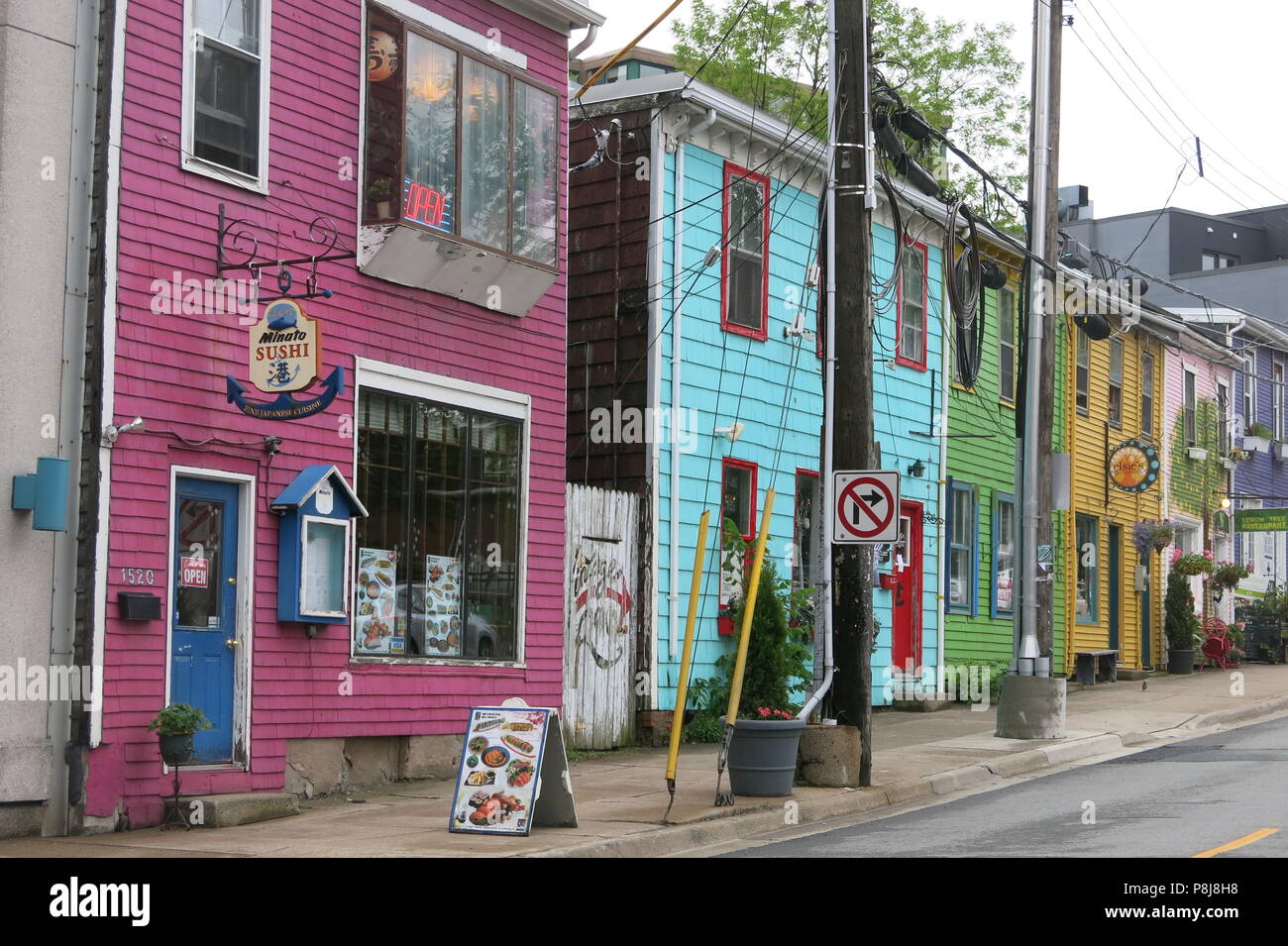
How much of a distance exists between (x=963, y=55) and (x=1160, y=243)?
24.2 metres

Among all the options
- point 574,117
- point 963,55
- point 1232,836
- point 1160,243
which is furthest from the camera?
point 1160,243

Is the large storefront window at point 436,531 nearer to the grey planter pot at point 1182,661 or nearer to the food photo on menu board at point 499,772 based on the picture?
the food photo on menu board at point 499,772

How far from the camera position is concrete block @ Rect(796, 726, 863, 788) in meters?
13.5

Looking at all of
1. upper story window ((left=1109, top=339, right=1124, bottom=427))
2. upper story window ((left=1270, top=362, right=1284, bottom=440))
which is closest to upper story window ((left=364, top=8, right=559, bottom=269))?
upper story window ((left=1109, top=339, right=1124, bottom=427))

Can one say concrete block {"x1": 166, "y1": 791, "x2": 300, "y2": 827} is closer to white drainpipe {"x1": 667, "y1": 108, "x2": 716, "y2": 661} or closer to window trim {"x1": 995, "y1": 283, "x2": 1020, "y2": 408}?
white drainpipe {"x1": 667, "y1": 108, "x2": 716, "y2": 661}

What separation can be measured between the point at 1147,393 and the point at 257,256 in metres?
22.7

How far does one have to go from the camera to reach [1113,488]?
29578 mm

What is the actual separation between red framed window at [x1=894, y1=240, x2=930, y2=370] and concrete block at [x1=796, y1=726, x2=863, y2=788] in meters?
9.68

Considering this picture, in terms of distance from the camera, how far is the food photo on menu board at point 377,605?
44.7ft

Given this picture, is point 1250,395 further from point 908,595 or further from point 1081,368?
point 908,595
